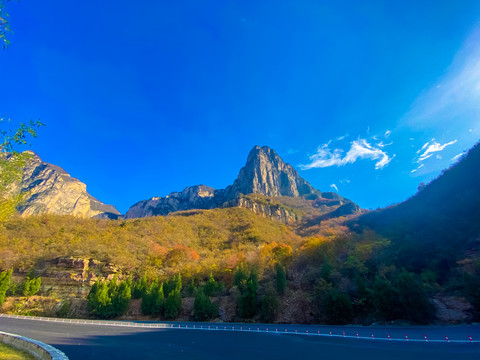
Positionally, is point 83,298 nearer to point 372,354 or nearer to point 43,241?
point 43,241

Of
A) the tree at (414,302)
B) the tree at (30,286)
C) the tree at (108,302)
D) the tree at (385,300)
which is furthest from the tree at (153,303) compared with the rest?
the tree at (414,302)

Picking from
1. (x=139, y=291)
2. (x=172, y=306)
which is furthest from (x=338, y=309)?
(x=139, y=291)

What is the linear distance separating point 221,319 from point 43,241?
40.6m

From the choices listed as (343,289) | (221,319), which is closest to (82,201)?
(221,319)

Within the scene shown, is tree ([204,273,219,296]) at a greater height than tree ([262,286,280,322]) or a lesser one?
greater

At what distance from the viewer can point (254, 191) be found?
139000 millimetres

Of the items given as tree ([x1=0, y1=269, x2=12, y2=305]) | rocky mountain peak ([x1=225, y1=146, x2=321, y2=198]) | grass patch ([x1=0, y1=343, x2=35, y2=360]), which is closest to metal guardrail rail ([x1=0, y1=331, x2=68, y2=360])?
grass patch ([x1=0, y1=343, x2=35, y2=360])

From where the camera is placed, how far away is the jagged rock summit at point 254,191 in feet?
467

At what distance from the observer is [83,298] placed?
119 ft

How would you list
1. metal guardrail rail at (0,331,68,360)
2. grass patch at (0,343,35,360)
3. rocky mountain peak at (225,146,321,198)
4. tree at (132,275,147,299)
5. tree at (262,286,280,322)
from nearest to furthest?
1. metal guardrail rail at (0,331,68,360)
2. grass patch at (0,343,35,360)
3. tree at (262,286,280,322)
4. tree at (132,275,147,299)
5. rocky mountain peak at (225,146,321,198)

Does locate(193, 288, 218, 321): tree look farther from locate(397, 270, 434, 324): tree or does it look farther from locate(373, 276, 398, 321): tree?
locate(397, 270, 434, 324): tree

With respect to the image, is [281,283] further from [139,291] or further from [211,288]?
[139,291]

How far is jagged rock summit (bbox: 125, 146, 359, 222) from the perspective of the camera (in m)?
142

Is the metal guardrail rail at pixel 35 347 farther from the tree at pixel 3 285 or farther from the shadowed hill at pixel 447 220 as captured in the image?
the shadowed hill at pixel 447 220
